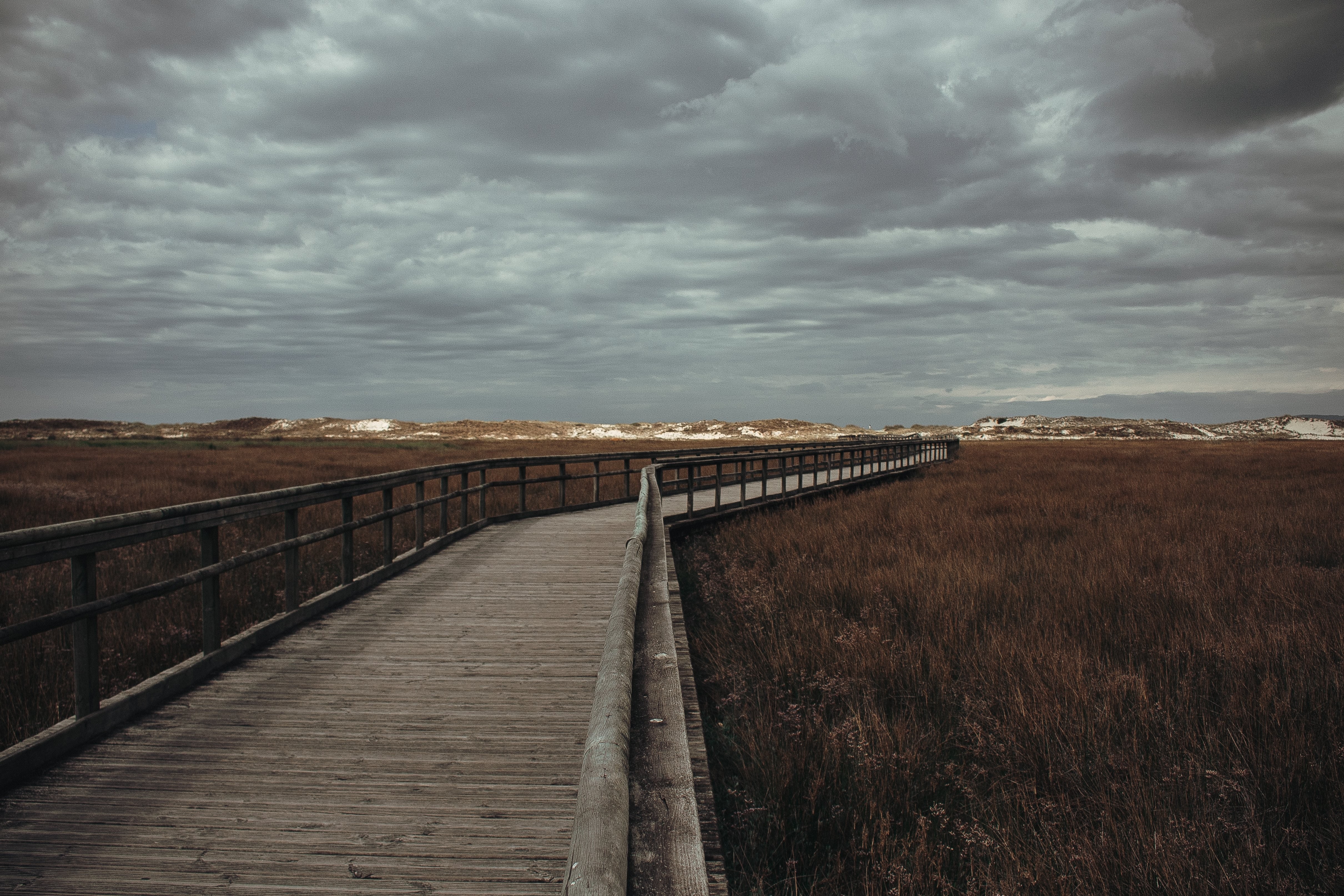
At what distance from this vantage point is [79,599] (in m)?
3.92

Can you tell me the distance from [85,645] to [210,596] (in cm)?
111

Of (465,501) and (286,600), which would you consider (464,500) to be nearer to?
(465,501)

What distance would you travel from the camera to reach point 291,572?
5.99 m

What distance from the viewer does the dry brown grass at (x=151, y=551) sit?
17.9 ft

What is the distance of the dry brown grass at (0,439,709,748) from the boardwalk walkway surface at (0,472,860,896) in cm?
127

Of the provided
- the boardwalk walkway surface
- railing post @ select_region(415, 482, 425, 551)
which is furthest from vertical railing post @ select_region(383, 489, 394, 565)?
the boardwalk walkway surface

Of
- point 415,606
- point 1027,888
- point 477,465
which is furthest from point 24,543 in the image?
point 477,465

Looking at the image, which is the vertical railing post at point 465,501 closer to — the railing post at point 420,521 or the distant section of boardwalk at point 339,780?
the railing post at point 420,521

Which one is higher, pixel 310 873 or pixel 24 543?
pixel 24 543

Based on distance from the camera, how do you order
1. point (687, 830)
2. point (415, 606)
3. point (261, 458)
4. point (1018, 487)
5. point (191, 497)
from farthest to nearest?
point (261, 458)
point (1018, 487)
point (191, 497)
point (415, 606)
point (687, 830)

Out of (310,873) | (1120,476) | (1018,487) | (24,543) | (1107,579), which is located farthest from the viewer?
(1120,476)

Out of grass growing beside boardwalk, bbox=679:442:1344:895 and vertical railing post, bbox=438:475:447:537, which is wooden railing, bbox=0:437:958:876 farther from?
grass growing beside boardwalk, bbox=679:442:1344:895

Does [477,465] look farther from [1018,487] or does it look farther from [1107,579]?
[1018,487]

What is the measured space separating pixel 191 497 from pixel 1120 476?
90.4ft
